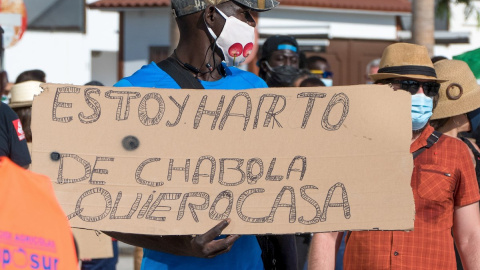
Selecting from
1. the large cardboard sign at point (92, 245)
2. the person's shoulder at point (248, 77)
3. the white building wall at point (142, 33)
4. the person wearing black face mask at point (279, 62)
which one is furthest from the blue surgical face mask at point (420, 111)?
the white building wall at point (142, 33)

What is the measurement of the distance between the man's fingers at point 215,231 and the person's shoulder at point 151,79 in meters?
0.64

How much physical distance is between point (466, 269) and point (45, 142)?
2007mm

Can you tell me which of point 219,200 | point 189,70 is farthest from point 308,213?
point 189,70

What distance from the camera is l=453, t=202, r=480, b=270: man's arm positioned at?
4059 millimetres

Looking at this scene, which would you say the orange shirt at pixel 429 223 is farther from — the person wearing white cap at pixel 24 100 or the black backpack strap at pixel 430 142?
the person wearing white cap at pixel 24 100

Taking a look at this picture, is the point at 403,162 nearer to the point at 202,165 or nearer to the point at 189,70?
the point at 202,165

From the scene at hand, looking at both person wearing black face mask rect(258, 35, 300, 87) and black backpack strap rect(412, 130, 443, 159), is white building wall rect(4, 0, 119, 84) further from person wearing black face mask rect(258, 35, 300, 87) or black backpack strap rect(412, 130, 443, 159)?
black backpack strap rect(412, 130, 443, 159)

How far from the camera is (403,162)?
10.3ft

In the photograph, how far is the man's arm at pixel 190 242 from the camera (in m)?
3.07

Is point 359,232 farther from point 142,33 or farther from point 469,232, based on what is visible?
point 142,33

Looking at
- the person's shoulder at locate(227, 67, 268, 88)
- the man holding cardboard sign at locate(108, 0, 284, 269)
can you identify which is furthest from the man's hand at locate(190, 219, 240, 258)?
the person's shoulder at locate(227, 67, 268, 88)

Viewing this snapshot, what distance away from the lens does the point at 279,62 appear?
7910 millimetres

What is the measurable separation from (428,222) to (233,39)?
1181 mm

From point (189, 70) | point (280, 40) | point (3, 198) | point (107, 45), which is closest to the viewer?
point (3, 198)
